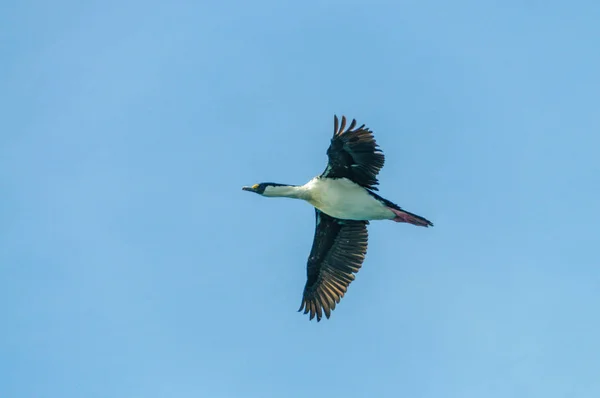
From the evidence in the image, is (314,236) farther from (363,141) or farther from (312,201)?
(363,141)

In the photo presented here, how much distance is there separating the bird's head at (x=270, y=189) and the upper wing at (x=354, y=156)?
1293mm

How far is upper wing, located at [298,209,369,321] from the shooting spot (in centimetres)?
2981

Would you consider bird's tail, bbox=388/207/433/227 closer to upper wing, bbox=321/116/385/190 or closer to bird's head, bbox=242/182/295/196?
upper wing, bbox=321/116/385/190

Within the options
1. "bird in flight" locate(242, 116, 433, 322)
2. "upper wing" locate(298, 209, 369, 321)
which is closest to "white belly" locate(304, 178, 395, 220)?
"bird in flight" locate(242, 116, 433, 322)

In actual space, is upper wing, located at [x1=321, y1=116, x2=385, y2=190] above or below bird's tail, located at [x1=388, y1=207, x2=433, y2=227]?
above

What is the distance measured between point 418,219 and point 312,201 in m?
3.07

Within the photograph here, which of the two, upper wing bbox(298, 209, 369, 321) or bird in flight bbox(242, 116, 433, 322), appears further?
upper wing bbox(298, 209, 369, 321)

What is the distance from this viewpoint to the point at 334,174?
28.4 m

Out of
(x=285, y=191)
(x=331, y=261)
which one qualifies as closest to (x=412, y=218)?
(x=331, y=261)

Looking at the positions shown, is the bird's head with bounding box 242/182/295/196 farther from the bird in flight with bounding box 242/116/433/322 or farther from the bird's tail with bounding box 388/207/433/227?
the bird's tail with bounding box 388/207/433/227

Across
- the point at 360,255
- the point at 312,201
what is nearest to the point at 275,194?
the point at 312,201

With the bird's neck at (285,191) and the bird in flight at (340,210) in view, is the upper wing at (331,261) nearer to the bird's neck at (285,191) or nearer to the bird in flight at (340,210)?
the bird in flight at (340,210)

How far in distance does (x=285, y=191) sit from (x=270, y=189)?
48 cm

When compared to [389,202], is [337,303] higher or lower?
lower
